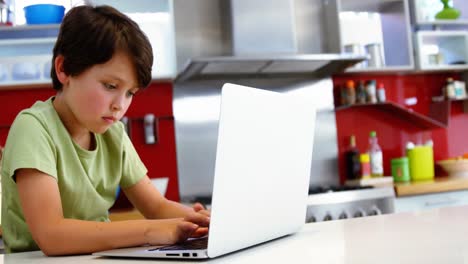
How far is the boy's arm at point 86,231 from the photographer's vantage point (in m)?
0.87

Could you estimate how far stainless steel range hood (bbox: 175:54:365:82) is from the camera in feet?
8.90

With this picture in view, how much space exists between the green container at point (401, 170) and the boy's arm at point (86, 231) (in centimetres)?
245

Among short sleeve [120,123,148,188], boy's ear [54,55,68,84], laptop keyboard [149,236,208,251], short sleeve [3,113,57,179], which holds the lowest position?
laptop keyboard [149,236,208,251]

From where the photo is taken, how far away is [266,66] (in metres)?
2.96

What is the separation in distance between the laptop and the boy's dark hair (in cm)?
32

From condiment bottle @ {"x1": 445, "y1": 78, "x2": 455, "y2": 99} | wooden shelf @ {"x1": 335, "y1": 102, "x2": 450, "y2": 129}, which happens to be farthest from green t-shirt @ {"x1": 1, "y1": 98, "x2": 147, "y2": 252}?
condiment bottle @ {"x1": 445, "y1": 78, "x2": 455, "y2": 99}

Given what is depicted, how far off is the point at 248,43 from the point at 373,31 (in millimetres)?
843

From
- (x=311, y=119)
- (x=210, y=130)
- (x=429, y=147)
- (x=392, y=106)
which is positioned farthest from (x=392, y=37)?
(x=311, y=119)

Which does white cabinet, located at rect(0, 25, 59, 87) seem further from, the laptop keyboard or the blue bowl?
the laptop keyboard

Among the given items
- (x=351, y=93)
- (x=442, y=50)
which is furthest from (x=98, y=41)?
(x=442, y=50)

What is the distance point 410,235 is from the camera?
34.0 inches

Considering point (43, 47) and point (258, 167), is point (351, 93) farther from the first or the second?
point (258, 167)

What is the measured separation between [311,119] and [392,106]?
2401 millimetres

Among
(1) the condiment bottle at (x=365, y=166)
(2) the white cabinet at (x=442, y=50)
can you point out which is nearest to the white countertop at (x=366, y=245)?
(1) the condiment bottle at (x=365, y=166)
